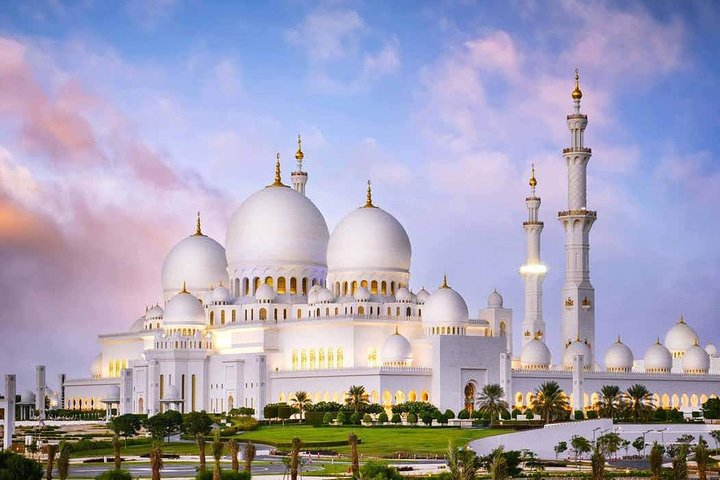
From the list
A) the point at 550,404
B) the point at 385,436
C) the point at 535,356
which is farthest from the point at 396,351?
the point at 385,436

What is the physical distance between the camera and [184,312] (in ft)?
313

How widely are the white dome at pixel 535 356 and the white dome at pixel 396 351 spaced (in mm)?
9555

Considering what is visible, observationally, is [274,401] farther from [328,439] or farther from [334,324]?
[328,439]

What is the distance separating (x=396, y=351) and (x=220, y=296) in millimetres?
15627

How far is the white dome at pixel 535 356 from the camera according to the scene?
306 ft

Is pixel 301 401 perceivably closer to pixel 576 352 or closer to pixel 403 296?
pixel 403 296

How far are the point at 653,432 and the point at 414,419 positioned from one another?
12501 millimetres

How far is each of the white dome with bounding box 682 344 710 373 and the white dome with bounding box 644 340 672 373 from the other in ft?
5.74

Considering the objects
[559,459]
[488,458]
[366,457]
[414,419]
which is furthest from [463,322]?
[488,458]

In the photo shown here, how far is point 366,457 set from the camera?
198 feet

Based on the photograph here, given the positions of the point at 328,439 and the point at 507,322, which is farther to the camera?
the point at 507,322

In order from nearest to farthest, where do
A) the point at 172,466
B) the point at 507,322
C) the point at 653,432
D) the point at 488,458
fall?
the point at 488,458
the point at 172,466
the point at 653,432
the point at 507,322

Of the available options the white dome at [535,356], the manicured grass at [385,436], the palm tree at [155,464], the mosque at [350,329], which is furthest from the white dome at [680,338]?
the palm tree at [155,464]

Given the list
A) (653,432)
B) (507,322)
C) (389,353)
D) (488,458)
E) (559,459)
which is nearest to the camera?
(488,458)
